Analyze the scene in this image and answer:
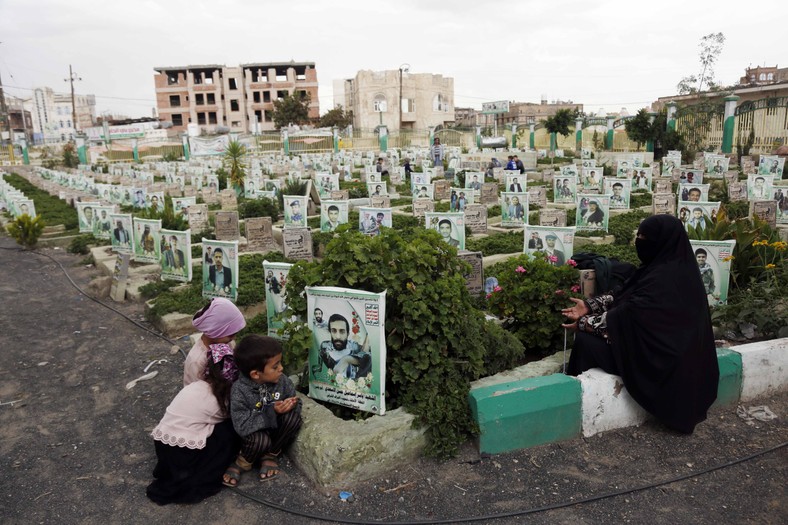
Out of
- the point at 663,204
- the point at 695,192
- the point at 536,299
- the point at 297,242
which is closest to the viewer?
the point at 536,299

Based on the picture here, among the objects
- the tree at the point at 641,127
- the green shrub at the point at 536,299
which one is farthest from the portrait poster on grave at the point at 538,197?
the tree at the point at 641,127

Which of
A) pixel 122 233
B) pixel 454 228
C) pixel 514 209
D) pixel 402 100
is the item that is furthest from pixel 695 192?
pixel 402 100

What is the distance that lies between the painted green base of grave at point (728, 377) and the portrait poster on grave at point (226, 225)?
683cm

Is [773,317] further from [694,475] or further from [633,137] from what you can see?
[633,137]

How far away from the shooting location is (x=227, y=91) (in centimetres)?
6166

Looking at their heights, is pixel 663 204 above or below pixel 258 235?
above

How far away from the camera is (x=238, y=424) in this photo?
3031mm

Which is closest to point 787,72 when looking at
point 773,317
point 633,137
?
point 633,137

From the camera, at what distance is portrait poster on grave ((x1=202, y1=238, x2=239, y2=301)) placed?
5445 mm

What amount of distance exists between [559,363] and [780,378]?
146cm

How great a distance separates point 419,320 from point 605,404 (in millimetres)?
1235

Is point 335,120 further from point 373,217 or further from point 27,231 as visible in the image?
point 373,217

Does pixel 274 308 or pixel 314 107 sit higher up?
pixel 314 107

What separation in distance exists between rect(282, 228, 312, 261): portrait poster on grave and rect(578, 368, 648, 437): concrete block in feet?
15.3
